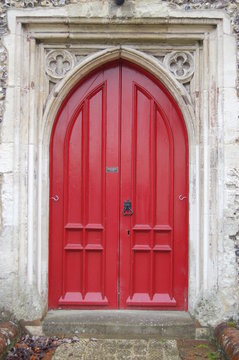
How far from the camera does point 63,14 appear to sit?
3521 millimetres

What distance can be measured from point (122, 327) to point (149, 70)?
2.57 meters

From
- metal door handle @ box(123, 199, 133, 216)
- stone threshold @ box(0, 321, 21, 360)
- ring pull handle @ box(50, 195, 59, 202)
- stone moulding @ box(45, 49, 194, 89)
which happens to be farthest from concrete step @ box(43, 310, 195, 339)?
stone moulding @ box(45, 49, 194, 89)

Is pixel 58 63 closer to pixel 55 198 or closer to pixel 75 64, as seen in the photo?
pixel 75 64

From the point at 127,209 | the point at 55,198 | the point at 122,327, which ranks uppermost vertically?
the point at 55,198

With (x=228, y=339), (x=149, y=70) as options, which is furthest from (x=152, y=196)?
(x=228, y=339)

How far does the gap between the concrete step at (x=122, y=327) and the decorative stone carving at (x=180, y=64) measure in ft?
7.87

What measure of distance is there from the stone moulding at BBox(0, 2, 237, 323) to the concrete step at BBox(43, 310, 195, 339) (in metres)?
0.17

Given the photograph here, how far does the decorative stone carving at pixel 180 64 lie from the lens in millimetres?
3713

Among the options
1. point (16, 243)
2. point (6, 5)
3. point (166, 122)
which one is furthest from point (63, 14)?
point (16, 243)

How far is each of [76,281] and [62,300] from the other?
0.78 feet

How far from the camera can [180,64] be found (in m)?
3.76

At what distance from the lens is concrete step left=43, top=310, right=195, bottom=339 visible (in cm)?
353

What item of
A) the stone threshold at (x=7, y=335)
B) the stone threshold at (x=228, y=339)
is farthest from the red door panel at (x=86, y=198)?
the stone threshold at (x=228, y=339)

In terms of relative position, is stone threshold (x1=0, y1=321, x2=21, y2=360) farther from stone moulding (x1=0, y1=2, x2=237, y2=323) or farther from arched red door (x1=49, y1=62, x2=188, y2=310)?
arched red door (x1=49, y1=62, x2=188, y2=310)
